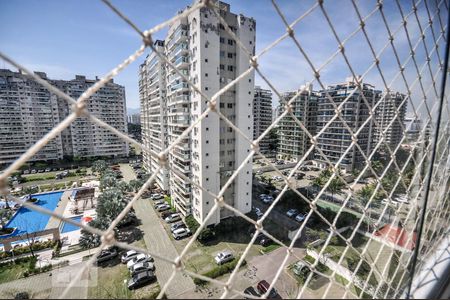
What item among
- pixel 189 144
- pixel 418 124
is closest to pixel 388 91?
pixel 418 124

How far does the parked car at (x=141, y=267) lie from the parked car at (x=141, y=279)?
0.09 meters

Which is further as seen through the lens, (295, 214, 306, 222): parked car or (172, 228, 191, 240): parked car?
(295, 214, 306, 222): parked car

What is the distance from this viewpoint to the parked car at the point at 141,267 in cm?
323

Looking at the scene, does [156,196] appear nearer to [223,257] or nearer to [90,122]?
[223,257]

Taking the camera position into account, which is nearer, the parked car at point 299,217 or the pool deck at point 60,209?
the parked car at point 299,217

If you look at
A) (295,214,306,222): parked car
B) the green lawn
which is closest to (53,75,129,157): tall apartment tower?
the green lawn

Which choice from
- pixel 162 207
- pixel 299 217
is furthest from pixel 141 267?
pixel 299 217

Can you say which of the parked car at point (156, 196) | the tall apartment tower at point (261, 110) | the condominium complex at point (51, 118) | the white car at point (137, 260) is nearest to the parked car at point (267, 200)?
the parked car at point (156, 196)

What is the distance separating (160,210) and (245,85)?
3.88 metres

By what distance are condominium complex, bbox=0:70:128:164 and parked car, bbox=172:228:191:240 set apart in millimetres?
8868

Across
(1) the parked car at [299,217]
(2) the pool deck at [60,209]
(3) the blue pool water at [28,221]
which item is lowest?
(3) the blue pool water at [28,221]

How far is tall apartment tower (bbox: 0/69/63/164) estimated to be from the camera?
10055mm

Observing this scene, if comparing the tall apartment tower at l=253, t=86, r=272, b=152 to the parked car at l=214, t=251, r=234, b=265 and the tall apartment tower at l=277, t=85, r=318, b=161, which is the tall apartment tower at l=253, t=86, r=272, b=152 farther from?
the parked car at l=214, t=251, r=234, b=265

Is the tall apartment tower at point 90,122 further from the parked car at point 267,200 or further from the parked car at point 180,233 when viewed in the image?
the parked car at point 267,200
